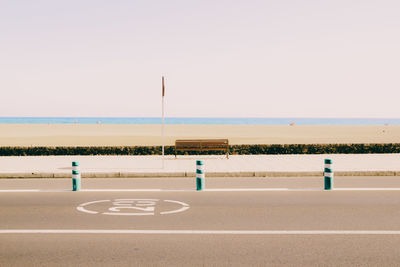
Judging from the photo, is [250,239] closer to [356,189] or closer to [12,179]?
[356,189]

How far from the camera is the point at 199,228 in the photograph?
685cm

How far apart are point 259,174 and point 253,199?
13.4 feet

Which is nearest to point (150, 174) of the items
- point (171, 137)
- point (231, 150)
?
point (231, 150)

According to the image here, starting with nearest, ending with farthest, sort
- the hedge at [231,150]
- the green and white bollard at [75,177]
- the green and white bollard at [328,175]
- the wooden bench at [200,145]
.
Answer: the green and white bollard at [328,175]
the green and white bollard at [75,177]
the wooden bench at [200,145]
the hedge at [231,150]

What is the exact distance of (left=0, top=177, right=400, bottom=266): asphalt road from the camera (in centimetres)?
538

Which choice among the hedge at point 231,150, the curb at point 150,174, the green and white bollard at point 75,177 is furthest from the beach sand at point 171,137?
the green and white bollard at point 75,177

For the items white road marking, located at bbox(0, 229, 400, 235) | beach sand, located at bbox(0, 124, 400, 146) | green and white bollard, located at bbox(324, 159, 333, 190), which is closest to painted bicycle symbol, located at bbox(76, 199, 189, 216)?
white road marking, located at bbox(0, 229, 400, 235)

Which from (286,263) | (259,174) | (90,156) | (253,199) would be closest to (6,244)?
(286,263)

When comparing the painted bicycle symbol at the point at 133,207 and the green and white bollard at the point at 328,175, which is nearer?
the painted bicycle symbol at the point at 133,207

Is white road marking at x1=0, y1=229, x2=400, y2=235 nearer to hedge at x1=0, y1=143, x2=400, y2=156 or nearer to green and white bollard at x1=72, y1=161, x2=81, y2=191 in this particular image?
green and white bollard at x1=72, y1=161, x2=81, y2=191

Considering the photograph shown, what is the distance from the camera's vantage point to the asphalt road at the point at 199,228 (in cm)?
538

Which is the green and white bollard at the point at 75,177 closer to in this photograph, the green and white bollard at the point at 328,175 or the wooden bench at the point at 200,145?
the green and white bollard at the point at 328,175

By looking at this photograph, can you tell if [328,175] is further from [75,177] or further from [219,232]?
[75,177]

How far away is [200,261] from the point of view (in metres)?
5.21
